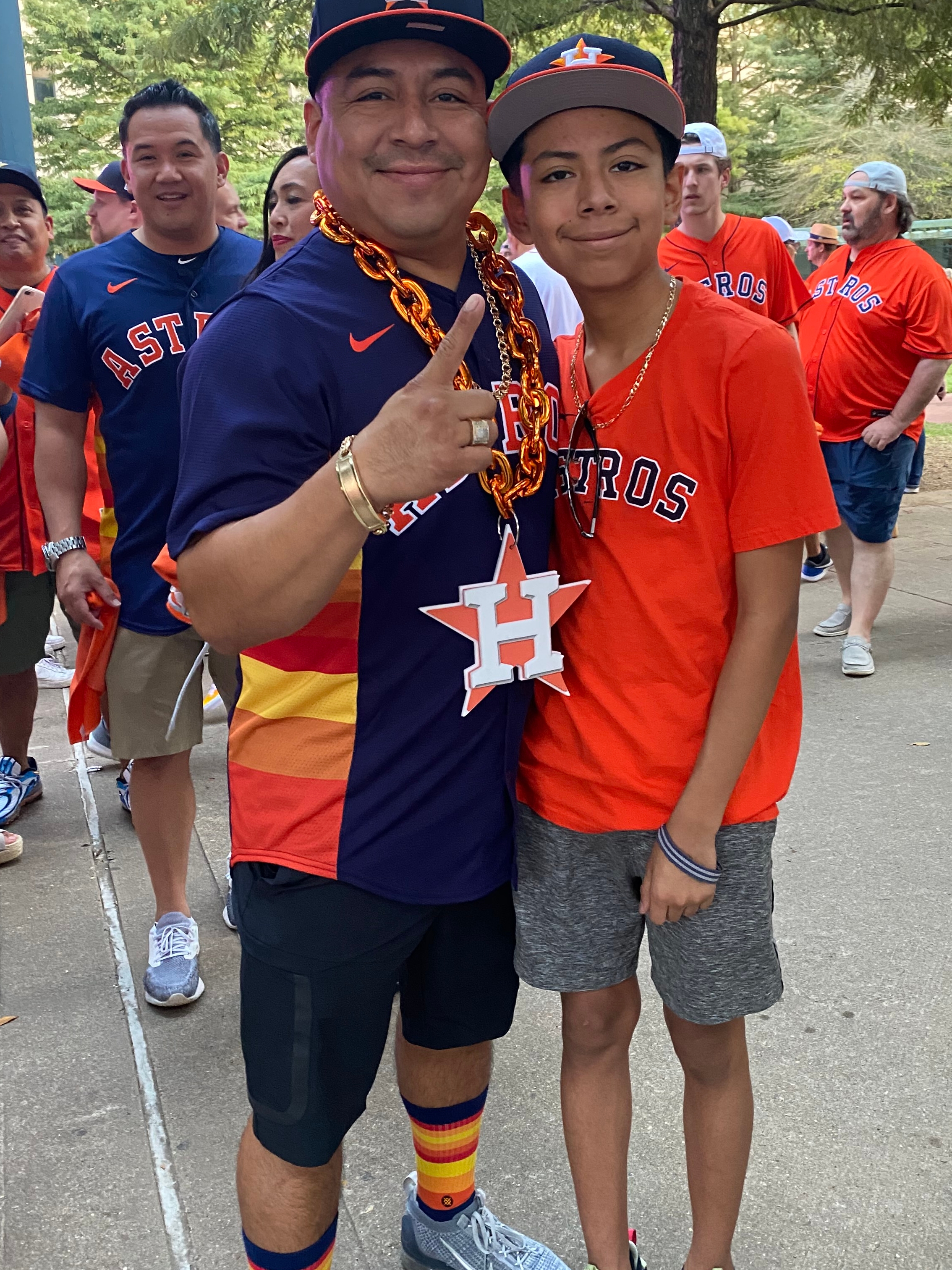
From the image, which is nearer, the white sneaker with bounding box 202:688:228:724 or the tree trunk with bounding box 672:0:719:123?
the white sneaker with bounding box 202:688:228:724

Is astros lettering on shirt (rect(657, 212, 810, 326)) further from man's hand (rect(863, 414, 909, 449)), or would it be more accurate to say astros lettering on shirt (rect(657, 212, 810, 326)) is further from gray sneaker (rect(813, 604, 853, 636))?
gray sneaker (rect(813, 604, 853, 636))

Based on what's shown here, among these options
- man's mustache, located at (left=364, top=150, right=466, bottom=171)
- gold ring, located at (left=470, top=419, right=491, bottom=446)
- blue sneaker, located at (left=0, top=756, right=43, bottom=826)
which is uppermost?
man's mustache, located at (left=364, top=150, right=466, bottom=171)

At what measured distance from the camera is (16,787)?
13.8ft

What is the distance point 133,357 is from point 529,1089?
1.93 metres

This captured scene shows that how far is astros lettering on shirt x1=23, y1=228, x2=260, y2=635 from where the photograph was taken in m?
2.86

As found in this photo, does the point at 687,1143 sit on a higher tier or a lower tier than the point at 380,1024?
lower

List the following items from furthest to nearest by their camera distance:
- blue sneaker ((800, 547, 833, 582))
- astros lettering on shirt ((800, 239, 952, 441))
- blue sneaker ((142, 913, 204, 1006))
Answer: blue sneaker ((800, 547, 833, 582)) < astros lettering on shirt ((800, 239, 952, 441)) < blue sneaker ((142, 913, 204, 1006))

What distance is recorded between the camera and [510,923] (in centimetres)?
198

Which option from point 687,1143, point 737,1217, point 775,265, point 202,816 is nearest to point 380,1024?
point 687,1143

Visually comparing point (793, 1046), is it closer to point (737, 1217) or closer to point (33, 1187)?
point (737, 1217)

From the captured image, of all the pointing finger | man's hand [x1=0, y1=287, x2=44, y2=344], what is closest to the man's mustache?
the pointing finger

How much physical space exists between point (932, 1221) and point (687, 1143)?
58 centimetres

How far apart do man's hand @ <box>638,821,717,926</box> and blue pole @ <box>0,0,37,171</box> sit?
6.13 metres

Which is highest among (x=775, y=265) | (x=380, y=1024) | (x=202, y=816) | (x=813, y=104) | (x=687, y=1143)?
(x=813, y=104)
